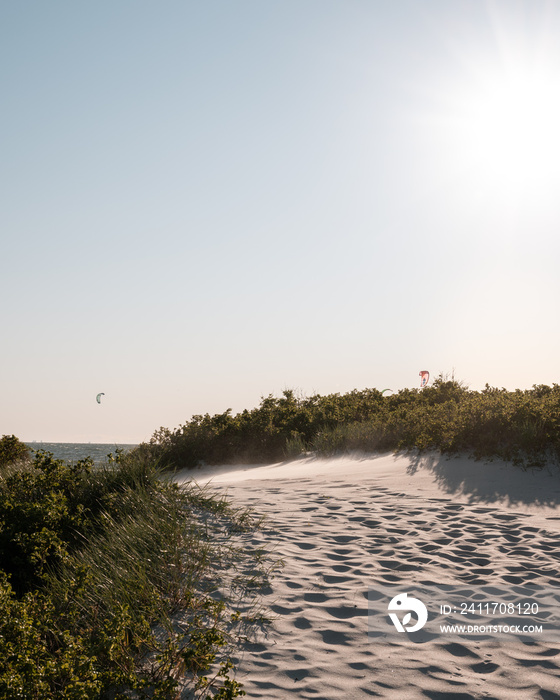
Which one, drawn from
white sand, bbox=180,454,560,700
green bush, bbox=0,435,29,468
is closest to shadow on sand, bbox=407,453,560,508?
white sand, bbox=180,454,560,700

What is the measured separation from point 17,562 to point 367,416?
490 inches

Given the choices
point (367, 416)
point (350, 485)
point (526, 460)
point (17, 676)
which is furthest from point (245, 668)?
point (367, 416)

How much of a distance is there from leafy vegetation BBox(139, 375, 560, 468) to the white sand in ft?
2.49

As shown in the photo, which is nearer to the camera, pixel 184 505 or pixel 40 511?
pixel 40 511

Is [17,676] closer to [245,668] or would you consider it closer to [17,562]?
[245,668]

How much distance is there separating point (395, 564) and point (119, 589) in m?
2.87

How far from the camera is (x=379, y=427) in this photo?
582 inches

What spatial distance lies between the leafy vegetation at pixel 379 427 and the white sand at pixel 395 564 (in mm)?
759

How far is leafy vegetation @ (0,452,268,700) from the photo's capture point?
3504 millimetres

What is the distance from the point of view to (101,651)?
3.88 metres

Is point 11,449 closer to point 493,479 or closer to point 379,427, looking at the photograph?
point 379,427

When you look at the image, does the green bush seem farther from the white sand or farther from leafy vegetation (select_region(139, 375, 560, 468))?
the white sand

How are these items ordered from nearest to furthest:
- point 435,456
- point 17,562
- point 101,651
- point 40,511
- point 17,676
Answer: point 17,676, point 101,651, point 17,562, point 40,511, point 435,456

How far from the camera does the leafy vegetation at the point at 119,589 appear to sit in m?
3.50
